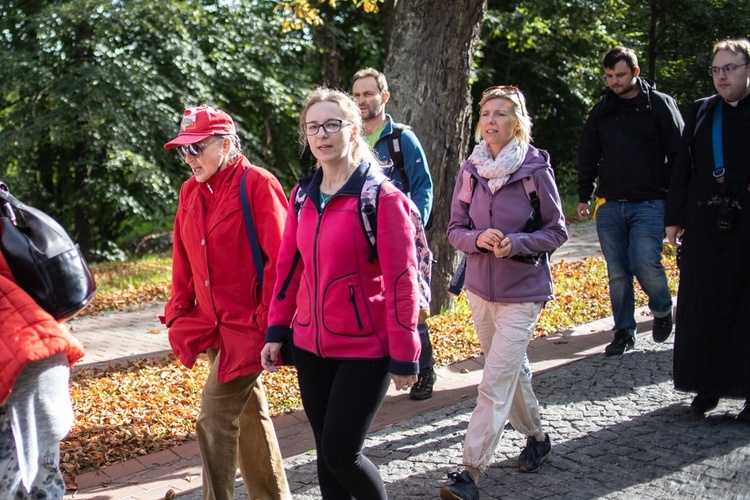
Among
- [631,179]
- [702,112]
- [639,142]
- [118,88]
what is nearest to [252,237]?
[702,112]

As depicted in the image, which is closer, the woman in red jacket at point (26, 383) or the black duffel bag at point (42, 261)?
the woman in red jacket at point (26, 383)

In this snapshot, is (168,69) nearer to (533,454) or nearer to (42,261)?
(533,454)

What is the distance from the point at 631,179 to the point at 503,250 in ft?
9.95

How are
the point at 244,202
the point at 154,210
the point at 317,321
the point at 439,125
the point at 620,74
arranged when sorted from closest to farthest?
the point at 317,321
the point at 244,202
the point at 620,74
the point at 439,125
the point at 154,210

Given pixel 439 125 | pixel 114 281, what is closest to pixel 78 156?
pixel 114 281

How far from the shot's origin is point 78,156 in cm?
1655

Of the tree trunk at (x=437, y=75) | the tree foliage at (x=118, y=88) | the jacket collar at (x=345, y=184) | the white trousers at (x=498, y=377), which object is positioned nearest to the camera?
the jacket collar at (x=345, y=184)

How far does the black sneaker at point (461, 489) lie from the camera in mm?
4211

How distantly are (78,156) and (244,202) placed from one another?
44.6ft

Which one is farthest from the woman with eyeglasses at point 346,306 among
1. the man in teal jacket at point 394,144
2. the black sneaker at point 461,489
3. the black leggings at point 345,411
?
the man in teal jacket at point 394,144

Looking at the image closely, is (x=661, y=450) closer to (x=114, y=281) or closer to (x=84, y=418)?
(x=84, y=418)

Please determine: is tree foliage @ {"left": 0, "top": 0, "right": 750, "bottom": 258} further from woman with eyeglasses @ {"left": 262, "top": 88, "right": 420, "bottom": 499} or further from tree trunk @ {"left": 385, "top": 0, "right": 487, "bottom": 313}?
woman with eyeglasses @ {"left": 262, "top": 88, "right": 420, "bottom": 499}

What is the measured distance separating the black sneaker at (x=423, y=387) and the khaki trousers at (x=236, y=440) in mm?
2148

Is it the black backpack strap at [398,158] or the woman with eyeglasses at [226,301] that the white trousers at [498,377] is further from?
the black backpack strap at [398,158]
